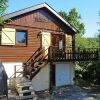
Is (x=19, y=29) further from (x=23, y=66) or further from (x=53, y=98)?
(x=53, y=98)

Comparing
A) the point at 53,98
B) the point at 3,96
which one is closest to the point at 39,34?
the point at 53,98

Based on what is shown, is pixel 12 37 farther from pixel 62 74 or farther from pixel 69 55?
pixel 62 74

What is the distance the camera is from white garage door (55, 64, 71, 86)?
2705 cm

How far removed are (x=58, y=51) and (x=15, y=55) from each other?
4.06m

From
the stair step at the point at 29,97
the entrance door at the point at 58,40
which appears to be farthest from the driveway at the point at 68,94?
the entrance door at the point at 58,40

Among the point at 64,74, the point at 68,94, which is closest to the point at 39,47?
the point at 64,74

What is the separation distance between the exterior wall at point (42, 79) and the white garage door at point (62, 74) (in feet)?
4.89

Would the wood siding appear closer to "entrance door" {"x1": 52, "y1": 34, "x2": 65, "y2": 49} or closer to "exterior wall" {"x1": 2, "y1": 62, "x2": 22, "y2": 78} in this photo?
"exterior wall" {"x1": 2, "y1": 62, "x2": 22, "y2": 78}

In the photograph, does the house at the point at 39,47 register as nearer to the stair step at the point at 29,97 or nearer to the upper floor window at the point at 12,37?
the upper floor window at the point at 12,37

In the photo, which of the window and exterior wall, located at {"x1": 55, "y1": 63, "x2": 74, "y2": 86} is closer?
the window

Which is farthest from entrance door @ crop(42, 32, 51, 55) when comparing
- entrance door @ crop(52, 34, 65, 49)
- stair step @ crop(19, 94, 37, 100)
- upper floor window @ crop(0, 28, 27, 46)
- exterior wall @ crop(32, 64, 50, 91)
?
stair step @ crop(19, 94, 37, 100)

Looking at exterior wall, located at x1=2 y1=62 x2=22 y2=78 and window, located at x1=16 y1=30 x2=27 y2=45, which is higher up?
window, located at x1=16 y1=30 x2=27 y2=45

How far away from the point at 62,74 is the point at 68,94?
3.92 m

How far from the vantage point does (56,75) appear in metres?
27.0
